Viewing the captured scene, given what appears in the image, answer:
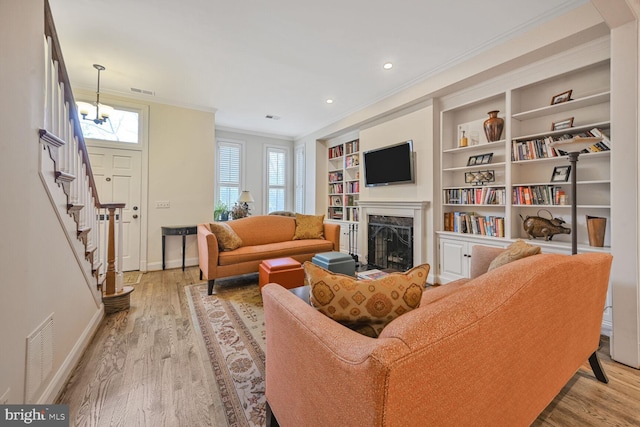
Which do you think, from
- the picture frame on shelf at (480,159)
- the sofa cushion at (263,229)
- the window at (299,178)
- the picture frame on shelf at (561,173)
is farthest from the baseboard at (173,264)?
the picture frame on shelf at (561,173)

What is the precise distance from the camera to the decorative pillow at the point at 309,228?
14.3ft

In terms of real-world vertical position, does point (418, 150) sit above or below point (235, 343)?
above

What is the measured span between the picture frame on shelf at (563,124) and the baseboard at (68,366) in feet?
14.3

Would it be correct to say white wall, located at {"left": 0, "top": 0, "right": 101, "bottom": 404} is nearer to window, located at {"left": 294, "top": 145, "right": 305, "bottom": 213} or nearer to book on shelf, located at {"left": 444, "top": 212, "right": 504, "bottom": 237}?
book on shelf, located at {"left": 444, "top": 212, "right": 504, "bottom": 237}

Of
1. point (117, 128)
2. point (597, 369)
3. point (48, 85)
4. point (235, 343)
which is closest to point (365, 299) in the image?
point (235, 343)

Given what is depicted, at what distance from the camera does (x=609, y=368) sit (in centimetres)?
175

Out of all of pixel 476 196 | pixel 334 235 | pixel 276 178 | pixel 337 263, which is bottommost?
pixel 337 263

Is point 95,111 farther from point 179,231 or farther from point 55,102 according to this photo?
point 55,102

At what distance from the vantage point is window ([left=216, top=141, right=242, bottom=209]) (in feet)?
19.1

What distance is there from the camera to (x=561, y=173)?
2586 mm

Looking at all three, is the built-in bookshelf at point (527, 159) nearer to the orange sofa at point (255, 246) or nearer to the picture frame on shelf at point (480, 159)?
the picture frame on shelf at point (480, 159)

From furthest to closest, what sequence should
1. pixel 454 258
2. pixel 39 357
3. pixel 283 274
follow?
pixel 454 258 < pixel 283 274 < pixel 39 357

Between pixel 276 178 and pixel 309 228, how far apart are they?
2.61 meters

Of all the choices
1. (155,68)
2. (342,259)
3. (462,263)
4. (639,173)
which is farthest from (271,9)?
(462,263)
